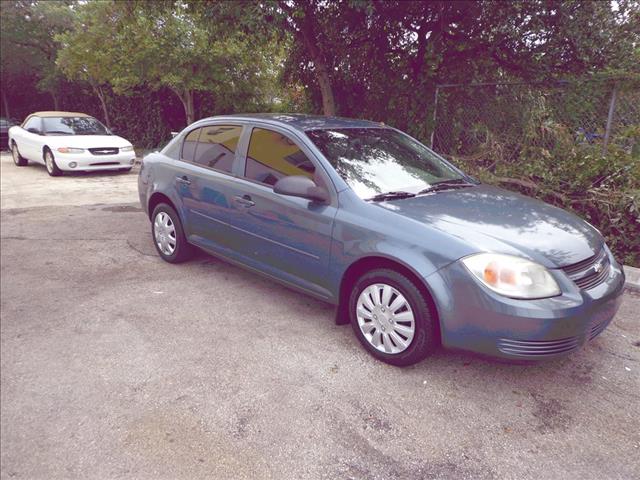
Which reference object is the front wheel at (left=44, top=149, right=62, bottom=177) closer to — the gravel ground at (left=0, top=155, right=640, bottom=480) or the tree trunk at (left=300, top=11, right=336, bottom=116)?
the tree trunk at (left=300, top=11, right=336, bottom=116)

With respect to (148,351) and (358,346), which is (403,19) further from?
(148,351)

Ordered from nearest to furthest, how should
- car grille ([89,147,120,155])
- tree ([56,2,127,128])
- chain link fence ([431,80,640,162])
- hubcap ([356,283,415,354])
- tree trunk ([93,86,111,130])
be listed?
hubcap ([356,283,415,354]) < chain link fence ([431,80,640,162]) < car grille ([89,147,120,155]) < tree ([56,2,127,128]) < tree trunk ([93,86,111,130])

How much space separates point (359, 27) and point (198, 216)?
18.0 ft

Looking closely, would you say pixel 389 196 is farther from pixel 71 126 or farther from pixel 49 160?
pixel 71 126

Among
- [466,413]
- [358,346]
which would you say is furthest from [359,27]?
[466,413]

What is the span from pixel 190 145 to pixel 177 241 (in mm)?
982

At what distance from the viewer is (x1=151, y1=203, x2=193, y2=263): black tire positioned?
4750 mm

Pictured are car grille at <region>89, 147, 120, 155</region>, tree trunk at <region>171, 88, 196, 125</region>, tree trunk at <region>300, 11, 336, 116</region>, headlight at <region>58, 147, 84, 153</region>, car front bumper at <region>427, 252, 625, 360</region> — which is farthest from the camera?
tree trunk at <region>171, 88, 196, 125</region>

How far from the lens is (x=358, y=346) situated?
3369 mm

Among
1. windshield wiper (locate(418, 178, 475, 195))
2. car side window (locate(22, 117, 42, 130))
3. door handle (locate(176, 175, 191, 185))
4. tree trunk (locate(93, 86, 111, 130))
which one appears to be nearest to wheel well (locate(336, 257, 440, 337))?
windshield wiper (locate(418, 178, 475, 195))

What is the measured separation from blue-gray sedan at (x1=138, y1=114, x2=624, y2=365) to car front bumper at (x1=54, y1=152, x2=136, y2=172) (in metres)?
7.39

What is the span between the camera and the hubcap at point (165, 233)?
4.86 m

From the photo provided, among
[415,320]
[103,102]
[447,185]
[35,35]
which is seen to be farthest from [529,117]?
[35,35]

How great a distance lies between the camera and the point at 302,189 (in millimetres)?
3295
